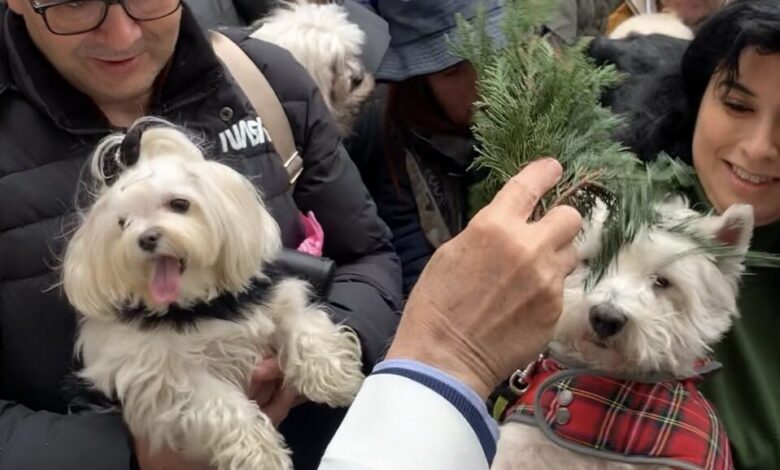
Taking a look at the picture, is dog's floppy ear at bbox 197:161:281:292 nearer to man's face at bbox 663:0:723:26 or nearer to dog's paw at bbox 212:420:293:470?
dog's paw at bbox 212:420:293:470

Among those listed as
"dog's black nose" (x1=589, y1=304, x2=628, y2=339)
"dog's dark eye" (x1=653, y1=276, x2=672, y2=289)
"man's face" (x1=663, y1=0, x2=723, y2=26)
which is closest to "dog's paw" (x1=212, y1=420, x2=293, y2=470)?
"dog's black nose" (x1=589, y1=304, x2=628, y2=339)

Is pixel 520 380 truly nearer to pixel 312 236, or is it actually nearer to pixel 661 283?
pixel 661 283

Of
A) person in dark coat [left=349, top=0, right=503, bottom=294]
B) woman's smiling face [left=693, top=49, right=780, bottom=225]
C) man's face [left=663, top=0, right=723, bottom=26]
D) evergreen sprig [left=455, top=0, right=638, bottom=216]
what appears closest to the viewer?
evergreen sprig [left=455, top=0, right=638, bottom=216]

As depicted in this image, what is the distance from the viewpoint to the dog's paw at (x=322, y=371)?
5.70 ft

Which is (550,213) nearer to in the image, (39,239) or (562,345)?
(562,345)

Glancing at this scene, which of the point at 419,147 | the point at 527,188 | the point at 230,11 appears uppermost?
the point at 527,188

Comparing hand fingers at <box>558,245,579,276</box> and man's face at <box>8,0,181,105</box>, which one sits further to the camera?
man's face at <box>8,0,181,105</box>

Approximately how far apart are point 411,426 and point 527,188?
357 mm

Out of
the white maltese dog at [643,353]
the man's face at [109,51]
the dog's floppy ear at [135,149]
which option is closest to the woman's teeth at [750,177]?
the white maltese dog at [643,353]

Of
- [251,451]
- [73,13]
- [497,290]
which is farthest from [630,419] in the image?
[73,13]

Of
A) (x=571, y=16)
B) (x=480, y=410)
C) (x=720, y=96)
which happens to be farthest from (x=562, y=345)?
(x=571, y=16)

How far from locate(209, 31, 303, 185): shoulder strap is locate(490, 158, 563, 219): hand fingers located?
824 mm

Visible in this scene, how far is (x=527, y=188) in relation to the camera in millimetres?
1117

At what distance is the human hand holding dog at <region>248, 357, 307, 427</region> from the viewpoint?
1766 mm
